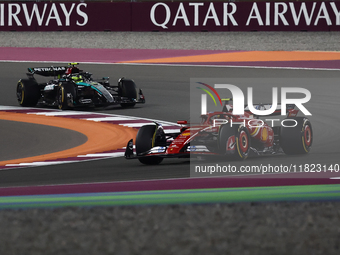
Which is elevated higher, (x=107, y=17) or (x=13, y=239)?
(x=107, y=17)

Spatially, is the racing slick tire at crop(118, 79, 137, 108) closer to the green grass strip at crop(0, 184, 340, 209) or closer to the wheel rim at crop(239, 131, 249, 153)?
the wheel rim at crop(239, 131, 249, 153)

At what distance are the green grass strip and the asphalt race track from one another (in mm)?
1016

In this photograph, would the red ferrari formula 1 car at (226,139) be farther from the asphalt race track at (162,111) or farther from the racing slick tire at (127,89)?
the racing slick tire at (127,89)

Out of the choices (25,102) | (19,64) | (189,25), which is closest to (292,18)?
(189,25)

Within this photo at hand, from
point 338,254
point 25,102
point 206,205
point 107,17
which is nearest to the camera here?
point 338,254

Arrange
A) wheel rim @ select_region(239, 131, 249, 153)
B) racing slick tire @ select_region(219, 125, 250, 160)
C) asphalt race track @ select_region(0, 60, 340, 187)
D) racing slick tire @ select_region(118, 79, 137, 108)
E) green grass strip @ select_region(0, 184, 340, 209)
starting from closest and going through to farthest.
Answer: green grass strip @ select_region(0, 184, 340, 209), asphalt race track @ select_region(0, 60, 340, 187), racing slick tire @ select_region(219, 125, 250, 160), wheel rim @ select_region(239, 131, 249, 153), racing slick tire @ select_region(118, 79, 137, 108)

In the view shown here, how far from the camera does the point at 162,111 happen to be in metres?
15.1

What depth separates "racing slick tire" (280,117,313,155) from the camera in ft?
31.9

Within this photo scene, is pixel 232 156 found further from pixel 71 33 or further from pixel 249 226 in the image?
pixel 71 33

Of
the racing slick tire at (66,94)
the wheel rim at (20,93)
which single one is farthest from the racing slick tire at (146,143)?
the wheel rim at (20,93)

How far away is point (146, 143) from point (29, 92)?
707 cm

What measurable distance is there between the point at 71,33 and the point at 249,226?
23.1 metres

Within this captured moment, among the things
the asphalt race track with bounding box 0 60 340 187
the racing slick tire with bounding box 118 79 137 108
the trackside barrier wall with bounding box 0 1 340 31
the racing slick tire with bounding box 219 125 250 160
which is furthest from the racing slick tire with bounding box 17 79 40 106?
the trackside barrier wall with bounding box 0 1 340 31

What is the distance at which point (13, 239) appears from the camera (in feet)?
18.5
